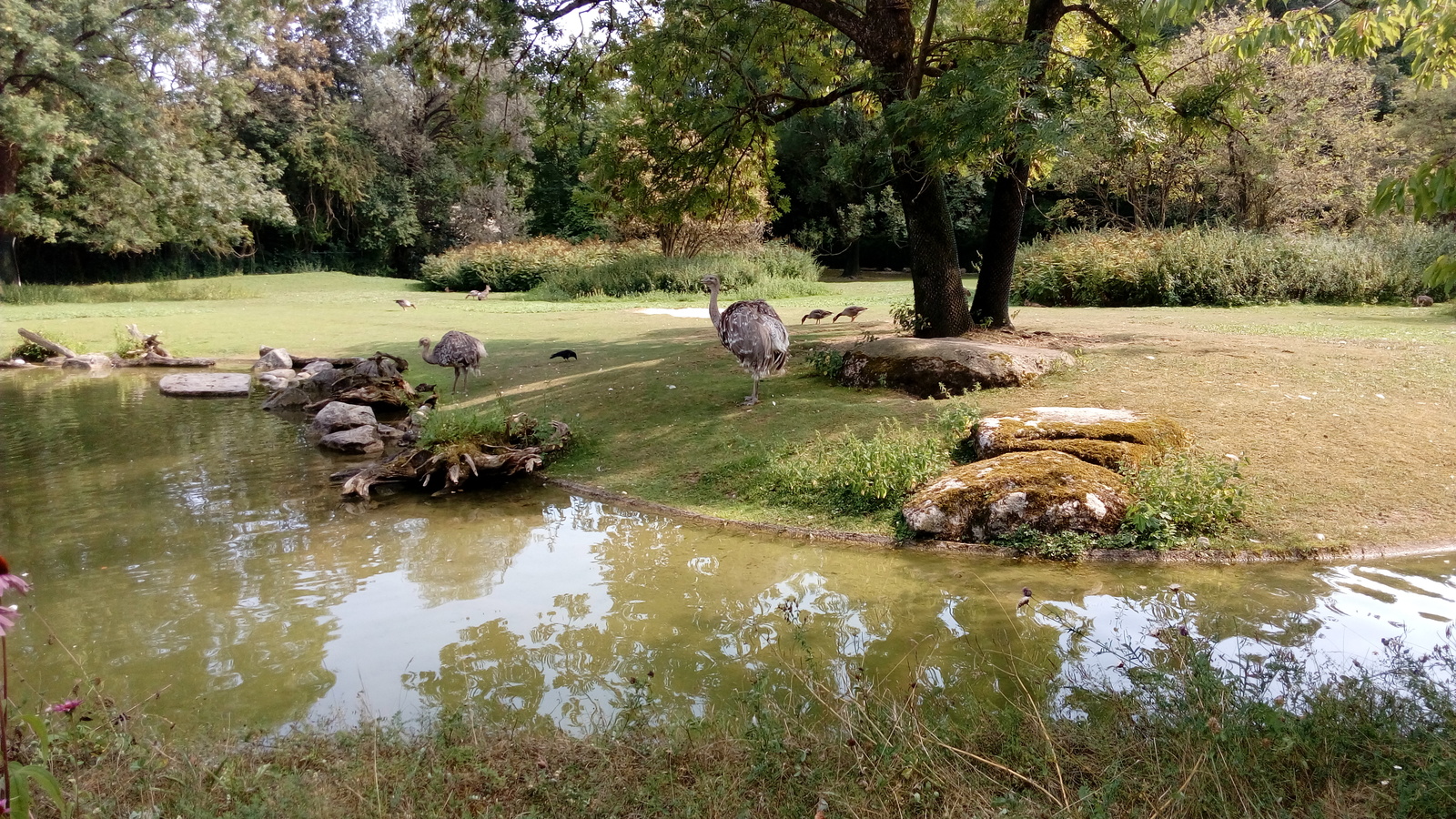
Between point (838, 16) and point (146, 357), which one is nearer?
point (838, 16)

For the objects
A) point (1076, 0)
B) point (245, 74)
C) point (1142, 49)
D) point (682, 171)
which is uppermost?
point (245, 74)

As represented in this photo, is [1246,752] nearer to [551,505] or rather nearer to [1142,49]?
[551,505]

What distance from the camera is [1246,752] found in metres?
3.23

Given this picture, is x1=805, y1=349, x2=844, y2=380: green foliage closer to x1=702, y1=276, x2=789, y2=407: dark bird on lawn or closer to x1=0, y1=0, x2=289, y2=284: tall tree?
x1=702, y1=276, x2=789, y2=407: dark bird on lawn

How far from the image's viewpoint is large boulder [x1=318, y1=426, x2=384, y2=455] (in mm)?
10328

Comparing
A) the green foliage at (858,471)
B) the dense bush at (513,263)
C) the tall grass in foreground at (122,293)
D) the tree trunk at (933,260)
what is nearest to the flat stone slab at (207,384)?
the green foliage at (858,471)

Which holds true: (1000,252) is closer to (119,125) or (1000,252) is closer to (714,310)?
(714,310)

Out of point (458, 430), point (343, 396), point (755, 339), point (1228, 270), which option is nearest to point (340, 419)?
point (343, 396)

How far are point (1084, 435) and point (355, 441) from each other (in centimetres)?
756

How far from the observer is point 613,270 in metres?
Result: 27.7

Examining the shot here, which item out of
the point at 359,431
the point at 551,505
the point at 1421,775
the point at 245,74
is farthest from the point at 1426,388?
the point at 245,74

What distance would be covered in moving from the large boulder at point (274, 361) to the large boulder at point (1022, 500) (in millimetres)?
11794

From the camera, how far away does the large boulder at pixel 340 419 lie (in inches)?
427

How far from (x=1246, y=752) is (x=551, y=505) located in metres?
6.20
